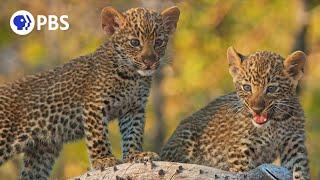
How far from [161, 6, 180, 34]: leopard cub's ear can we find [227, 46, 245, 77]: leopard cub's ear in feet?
3.38

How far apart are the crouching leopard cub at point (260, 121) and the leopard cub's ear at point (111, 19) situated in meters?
1.66

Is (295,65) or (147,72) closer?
(295,65)

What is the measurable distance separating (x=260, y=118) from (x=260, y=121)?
0.15 feet

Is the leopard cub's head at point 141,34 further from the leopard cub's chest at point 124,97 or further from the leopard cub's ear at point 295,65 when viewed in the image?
the leopard cub's ear at point 295,65

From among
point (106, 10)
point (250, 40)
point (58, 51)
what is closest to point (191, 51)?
point (250, 40)

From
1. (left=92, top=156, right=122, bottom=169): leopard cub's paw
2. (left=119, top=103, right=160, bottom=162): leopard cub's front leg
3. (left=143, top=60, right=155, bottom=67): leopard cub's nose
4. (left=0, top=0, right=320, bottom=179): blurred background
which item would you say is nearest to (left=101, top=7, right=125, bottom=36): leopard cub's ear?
(left=143, top=60, right=155, bottom=67): leopard cub's nose

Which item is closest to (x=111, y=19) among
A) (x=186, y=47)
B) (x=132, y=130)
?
(x=132, y=130)

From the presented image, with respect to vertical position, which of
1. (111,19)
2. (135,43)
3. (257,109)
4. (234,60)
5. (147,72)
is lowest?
(257,109)

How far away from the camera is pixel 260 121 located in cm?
1494

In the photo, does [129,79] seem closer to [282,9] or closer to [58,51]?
[282,9]

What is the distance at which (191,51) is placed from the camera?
35188 millimetres

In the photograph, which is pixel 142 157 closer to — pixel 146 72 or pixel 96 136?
pixel 96 136

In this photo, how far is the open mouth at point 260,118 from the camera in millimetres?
14930

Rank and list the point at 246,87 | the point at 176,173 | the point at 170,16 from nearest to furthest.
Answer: the point at 176,173, the point at 246,87, the point at 170,16
